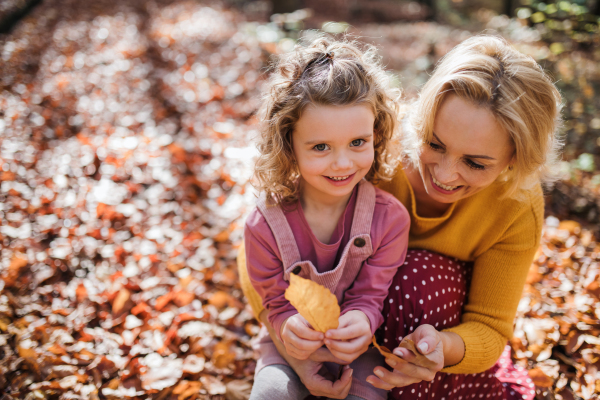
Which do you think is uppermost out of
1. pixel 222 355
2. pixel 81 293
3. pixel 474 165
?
pixel 474 165

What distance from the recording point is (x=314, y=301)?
3.74 ft

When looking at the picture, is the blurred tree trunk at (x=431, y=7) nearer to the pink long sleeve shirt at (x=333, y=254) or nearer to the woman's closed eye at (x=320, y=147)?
the pink long sleeve shirt at (x=333, y=254)

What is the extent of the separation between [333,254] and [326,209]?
0.60ft

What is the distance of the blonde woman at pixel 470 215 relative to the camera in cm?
141

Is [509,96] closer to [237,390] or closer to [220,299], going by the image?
[237,390]

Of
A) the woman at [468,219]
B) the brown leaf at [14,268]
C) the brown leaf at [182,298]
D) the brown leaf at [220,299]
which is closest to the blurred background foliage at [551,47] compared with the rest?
the woman at [468,219]

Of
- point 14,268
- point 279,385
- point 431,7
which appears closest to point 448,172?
point 279,385

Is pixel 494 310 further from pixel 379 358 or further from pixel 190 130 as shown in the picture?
pixel 190 130

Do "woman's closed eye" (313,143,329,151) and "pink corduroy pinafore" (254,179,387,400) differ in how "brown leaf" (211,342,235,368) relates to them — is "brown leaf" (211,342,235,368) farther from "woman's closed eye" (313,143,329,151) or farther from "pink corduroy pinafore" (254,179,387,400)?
"woman's closed eye" (313,143,329,151)

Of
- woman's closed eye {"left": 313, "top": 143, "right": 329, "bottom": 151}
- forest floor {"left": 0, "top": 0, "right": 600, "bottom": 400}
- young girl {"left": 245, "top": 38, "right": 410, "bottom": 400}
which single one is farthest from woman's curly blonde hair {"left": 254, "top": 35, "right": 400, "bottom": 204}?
forest floor {"left": 0, "top": 0, "right": 600, "bottom": 400}

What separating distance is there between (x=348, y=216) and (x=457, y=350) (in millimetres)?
646

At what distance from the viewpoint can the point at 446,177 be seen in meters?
1.48

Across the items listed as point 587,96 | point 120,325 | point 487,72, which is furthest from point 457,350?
point 587,96

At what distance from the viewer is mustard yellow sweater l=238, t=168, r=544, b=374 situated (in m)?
1.57
